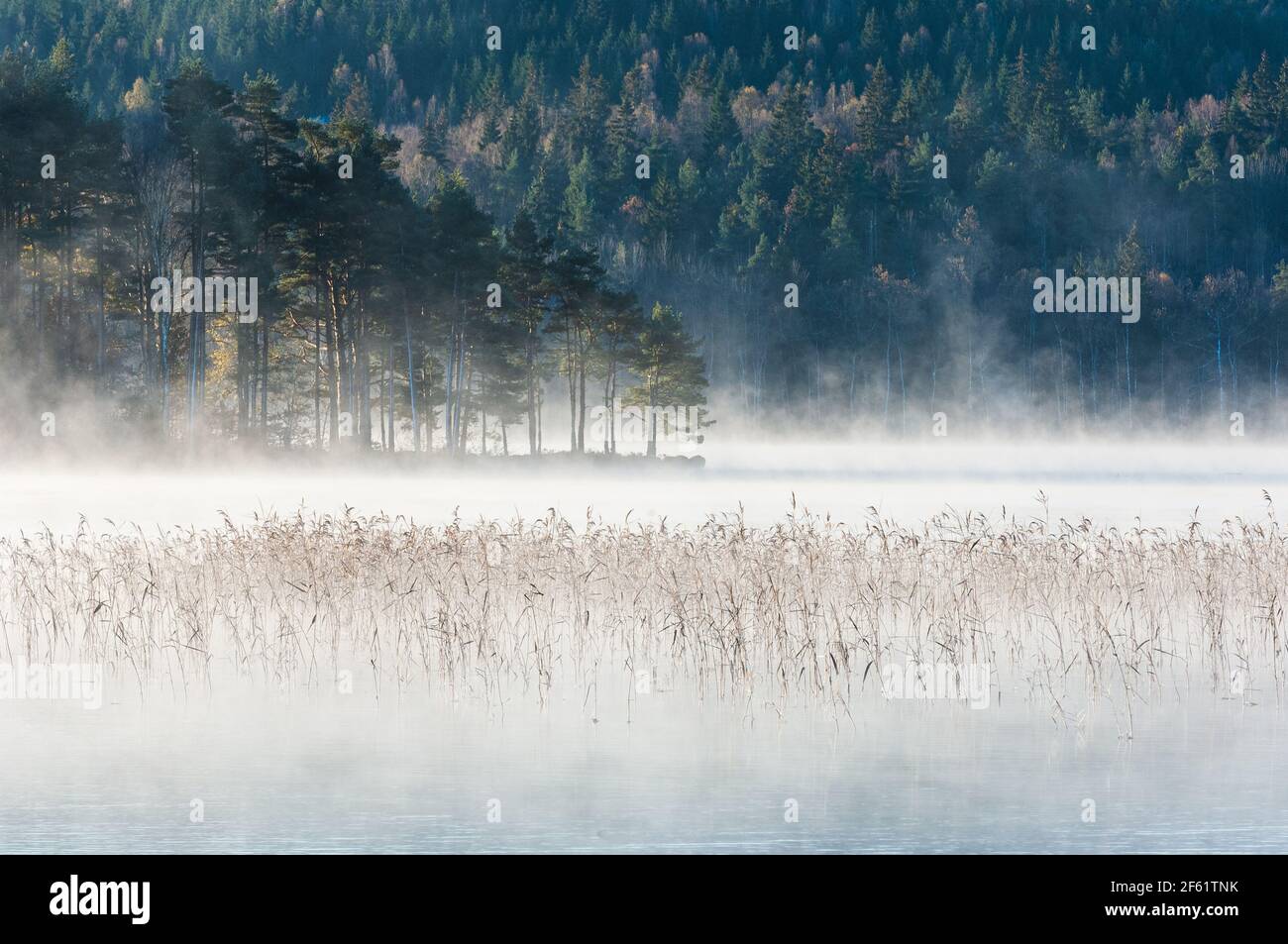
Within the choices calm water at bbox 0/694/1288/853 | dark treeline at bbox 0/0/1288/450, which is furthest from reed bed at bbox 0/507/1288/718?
dark treeline at bbox 0/0/1288/450

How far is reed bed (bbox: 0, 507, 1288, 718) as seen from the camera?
1494 centimetres

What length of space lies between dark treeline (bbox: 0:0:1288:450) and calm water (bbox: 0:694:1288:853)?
4256cm

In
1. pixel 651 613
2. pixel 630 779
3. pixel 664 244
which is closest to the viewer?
pixel 630 779

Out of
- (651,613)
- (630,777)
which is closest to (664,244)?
(651,613)

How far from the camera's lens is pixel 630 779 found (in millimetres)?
10953

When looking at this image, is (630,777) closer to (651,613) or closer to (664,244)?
(651,613)

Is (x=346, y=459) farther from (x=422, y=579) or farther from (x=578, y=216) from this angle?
(x=578, y=216)

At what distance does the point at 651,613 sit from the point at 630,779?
18.5 feet

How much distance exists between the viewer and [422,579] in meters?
17.9

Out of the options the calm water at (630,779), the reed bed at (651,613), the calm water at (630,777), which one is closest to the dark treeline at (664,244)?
the reed bed at (651,613)

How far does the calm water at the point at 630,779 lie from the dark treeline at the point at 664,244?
1675 inches

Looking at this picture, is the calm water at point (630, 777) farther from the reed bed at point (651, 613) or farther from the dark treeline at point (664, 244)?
the dark treeline at point (664, 244)
